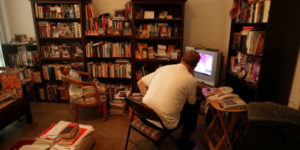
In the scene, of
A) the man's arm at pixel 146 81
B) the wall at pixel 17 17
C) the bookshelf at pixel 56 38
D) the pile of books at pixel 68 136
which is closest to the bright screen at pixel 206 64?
the man's arm at pixel 146 81

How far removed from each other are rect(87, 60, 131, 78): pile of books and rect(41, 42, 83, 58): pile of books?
0.35 meters

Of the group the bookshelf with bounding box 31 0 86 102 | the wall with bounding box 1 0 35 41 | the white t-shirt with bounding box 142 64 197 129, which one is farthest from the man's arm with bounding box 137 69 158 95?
the wall with bounding box 1 0 35 41

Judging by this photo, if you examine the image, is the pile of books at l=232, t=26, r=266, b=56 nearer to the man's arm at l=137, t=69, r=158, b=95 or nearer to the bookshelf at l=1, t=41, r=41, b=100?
the man's arm at l=137, t=69, r=158, b=95

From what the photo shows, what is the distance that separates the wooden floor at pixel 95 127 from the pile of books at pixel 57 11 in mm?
1667

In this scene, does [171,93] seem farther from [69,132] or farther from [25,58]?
[25,58]

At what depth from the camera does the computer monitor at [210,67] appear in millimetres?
2641

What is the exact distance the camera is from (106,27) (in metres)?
3.19

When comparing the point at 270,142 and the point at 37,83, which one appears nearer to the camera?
the point at 270,142

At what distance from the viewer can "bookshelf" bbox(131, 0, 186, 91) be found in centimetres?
307

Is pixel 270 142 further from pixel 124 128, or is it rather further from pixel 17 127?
pixel 17 127

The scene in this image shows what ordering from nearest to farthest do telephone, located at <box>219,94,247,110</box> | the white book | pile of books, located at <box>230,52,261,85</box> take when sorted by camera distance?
1. the white book
2. telephone, located at <box>219,94,247,110</box>
3. pile of books, located at <box>230,52,261,85</box>

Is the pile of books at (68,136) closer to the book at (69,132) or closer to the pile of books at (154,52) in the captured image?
the book at (69,132)

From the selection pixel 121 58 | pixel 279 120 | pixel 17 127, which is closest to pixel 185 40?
pixel 121 58

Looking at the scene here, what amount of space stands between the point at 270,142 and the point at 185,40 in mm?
2390
